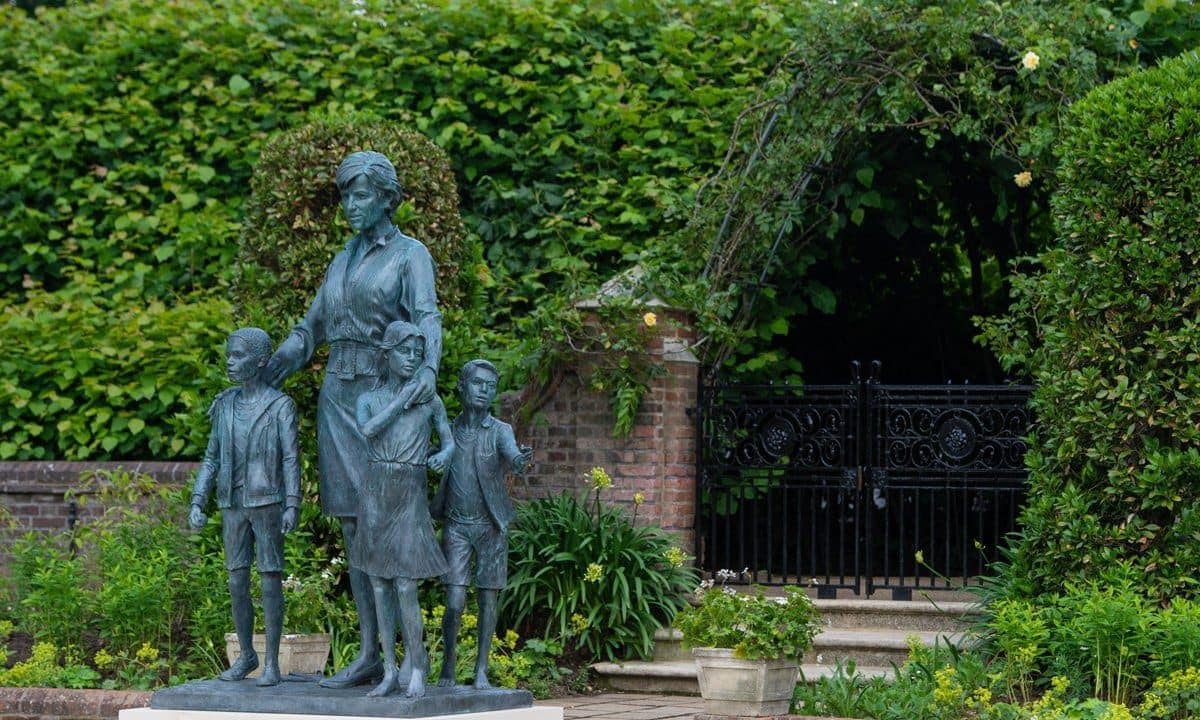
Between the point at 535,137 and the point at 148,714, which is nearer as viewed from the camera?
the point at 148,714

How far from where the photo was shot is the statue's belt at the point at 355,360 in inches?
257

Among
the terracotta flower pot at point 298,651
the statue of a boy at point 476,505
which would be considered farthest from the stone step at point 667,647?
the statue of a boy at point 476,505

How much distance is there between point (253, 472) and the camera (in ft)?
21.7

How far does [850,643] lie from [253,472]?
3.90m

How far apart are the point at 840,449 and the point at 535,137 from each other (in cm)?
378

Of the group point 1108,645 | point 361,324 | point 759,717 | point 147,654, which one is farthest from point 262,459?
point 1108,645

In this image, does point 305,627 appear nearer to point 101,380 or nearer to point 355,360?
Answer: point 355,360

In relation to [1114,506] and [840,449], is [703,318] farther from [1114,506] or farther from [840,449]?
[1114,506]

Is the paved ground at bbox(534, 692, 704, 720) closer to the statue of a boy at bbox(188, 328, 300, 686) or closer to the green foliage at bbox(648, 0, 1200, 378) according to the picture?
the statue of a boy at bbox(188, 328, 300, 686)

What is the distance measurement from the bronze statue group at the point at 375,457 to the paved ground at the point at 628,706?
1.62 meters

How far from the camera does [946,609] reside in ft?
31.0

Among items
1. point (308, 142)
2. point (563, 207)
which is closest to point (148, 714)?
point (308, 142)

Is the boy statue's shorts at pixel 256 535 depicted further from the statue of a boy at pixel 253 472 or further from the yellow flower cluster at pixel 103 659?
the yellow flower cluster at pixel 103 659

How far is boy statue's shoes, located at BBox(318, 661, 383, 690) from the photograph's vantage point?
651 centimetres
